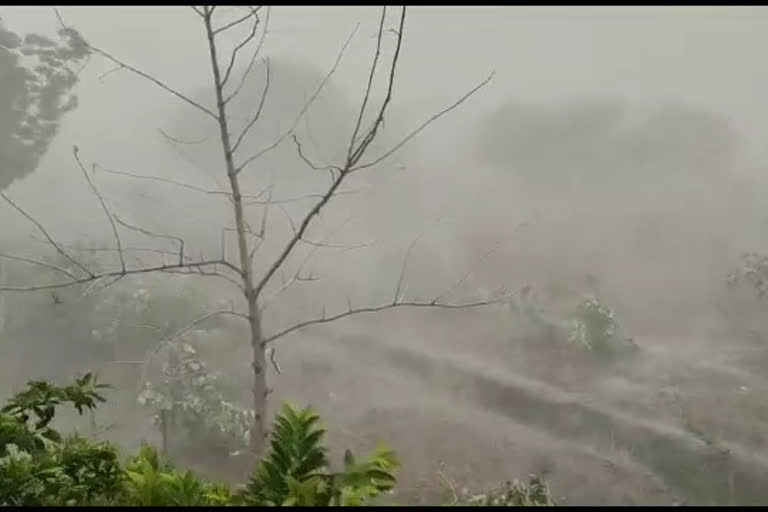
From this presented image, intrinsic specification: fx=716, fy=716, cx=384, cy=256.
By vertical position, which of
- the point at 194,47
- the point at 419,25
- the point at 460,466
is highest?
the point at 419,25

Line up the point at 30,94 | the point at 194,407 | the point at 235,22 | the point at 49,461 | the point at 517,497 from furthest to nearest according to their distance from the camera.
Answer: the point at 30,94, the point at 194,407, the point at 235,22, the point at 517,497, the point at 49,461

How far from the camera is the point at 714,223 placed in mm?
16547

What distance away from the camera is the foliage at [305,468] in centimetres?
149

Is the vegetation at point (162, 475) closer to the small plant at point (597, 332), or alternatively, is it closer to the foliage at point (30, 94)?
the small plant at point (597, 332)

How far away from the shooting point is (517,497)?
198cm

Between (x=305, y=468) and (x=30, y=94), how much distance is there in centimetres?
1111

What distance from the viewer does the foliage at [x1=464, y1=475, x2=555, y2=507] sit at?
1868mm

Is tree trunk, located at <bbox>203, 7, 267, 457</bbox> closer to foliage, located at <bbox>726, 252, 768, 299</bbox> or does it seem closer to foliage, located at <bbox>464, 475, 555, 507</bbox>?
foliage, located at <bbox>464, 475, 555, 507</bbox>

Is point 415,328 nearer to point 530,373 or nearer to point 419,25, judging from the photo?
point 530,373

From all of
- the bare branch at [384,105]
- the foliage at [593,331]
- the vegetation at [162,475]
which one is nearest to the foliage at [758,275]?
the foliage at [593,331]

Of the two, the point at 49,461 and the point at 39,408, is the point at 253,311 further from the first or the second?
the point at 49,461

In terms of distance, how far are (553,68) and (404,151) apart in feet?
18.5

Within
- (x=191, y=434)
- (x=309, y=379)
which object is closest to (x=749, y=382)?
(x=309, y=379)

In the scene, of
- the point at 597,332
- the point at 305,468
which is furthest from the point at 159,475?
the point at 597,332
